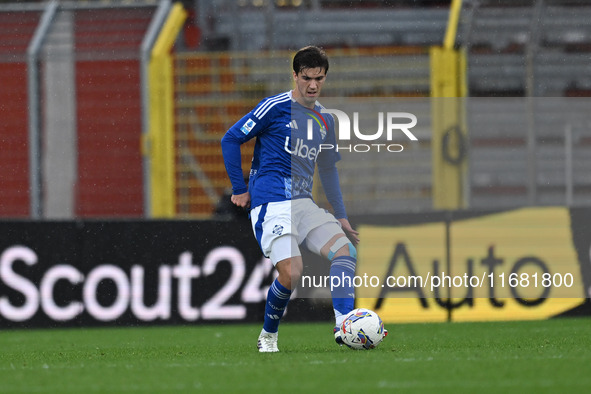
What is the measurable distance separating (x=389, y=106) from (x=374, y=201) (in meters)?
1.05

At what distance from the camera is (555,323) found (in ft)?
32.1

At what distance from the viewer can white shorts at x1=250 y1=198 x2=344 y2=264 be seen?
6.58 metres

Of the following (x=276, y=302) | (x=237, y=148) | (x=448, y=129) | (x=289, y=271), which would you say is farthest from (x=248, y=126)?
(x=448, y=129)

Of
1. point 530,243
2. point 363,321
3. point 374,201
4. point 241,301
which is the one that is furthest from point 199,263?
point 363,321

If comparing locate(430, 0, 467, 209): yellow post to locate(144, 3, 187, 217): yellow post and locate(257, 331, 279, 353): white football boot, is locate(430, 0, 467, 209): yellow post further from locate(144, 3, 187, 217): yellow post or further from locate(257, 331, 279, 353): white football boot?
locate(257, 331, 279, 353): white football boot

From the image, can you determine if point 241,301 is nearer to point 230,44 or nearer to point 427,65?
point 427,65

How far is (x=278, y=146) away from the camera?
6.71 metres

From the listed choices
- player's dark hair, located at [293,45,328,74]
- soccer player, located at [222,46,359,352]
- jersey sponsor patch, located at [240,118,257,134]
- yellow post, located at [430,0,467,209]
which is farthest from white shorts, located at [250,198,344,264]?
yellow post, located at [430,0,467,209]

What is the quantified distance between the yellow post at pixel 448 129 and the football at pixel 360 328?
5.06m

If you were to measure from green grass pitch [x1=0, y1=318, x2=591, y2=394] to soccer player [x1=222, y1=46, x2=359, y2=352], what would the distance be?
0.50 metres

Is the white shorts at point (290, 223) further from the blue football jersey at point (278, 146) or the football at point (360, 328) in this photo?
the football at point (360, 328)

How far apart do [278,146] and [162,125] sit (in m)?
5.93

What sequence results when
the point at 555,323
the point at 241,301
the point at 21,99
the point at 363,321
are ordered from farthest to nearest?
the point at 21,99
the point at 241,301
the point at 555,323
the point at 363,321

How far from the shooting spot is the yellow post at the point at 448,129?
1163 centimetres
